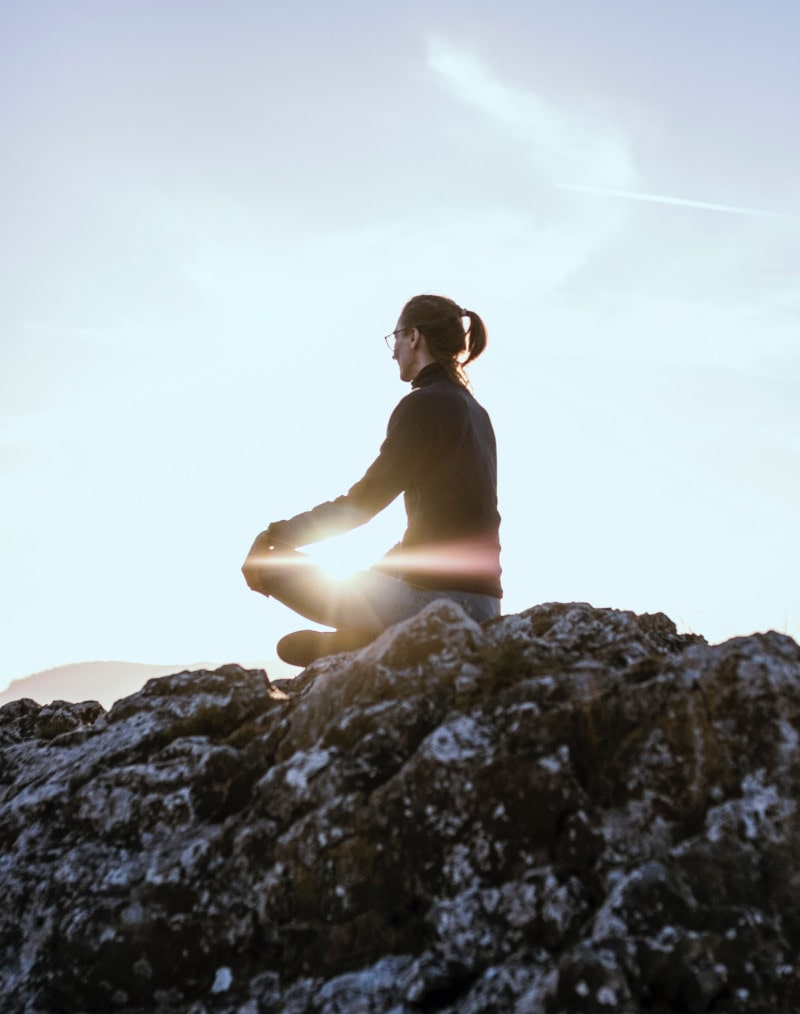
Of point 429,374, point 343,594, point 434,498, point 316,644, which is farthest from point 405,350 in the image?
point 316,644

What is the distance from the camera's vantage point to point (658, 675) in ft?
19.2

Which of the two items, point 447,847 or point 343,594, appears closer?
point 447,847

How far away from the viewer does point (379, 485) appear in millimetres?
8219

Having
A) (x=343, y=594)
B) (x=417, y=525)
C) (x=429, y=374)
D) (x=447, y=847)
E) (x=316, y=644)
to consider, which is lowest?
(x=447, y=847)

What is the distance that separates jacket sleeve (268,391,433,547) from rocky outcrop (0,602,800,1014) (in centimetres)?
153

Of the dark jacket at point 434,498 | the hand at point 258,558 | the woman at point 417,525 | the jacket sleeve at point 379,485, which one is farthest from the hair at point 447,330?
the hand at point 258,558

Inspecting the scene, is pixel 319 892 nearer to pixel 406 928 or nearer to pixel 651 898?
pixel 406 928

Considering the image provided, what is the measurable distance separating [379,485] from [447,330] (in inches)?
77.6

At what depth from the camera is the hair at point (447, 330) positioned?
9219 mm

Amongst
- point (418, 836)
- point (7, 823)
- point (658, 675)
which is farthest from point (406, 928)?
point (7, 823)

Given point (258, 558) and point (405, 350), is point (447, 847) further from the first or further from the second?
point (405, 350)

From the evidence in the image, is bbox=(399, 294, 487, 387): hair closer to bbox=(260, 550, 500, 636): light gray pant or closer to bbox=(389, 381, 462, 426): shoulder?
bbox=(389, 381, 462, 426): shoulder

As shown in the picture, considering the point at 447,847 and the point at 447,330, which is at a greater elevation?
the point at 447,330

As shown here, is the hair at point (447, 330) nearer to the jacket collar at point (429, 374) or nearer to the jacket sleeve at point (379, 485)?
the jacket collar at point (429, 374)
